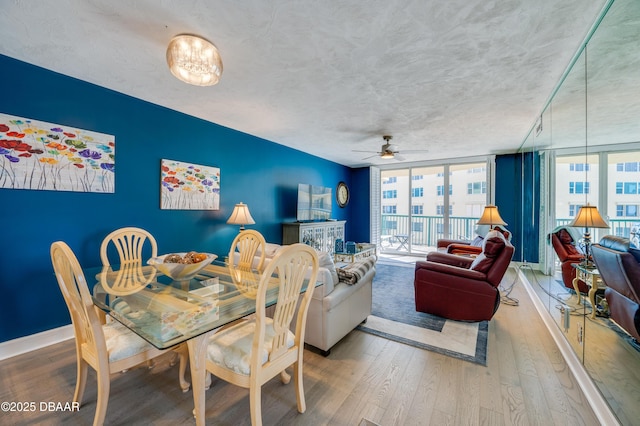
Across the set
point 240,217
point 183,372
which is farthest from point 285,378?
point 240,217

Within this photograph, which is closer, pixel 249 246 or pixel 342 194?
pixel 249 246

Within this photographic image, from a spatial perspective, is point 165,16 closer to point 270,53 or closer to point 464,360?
point 270,53

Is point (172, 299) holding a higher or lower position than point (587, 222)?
lower

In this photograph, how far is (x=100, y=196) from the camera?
2.54m

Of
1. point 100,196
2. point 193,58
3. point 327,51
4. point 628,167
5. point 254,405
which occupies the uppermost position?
point 327,51

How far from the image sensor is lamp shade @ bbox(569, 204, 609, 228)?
1.75 metres

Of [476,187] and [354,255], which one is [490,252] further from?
[476,187]

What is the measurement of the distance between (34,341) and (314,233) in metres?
3.71

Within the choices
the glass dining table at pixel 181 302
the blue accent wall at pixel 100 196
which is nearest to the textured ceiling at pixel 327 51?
the blue accent wall at pixel 100 196

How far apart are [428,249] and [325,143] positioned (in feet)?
13.7

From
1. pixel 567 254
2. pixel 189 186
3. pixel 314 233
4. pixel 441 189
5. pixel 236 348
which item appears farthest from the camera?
pixel 441 189

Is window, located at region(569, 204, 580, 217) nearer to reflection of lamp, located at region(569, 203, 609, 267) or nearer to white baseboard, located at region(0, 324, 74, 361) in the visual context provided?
reflection of lamp, located at region(569, 203, 609, 267)

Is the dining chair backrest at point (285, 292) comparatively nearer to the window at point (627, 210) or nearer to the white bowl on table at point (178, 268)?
the white bowl on table at point (178, 268)

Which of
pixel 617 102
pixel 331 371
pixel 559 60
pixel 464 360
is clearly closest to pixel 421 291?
pixel 464 360
